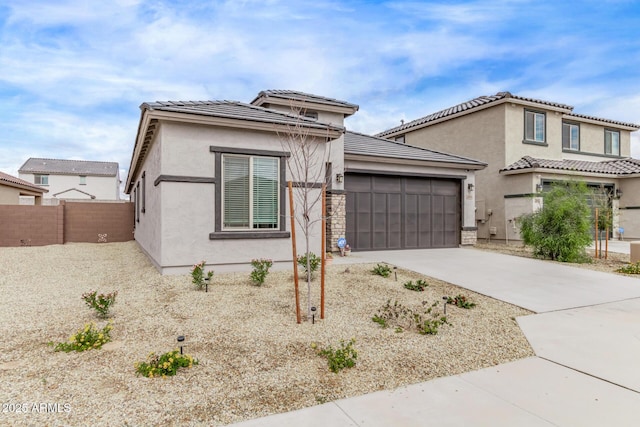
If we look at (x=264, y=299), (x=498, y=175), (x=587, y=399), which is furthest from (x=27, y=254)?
(x=498, y=175)

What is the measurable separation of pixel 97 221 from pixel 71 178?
28.7 m

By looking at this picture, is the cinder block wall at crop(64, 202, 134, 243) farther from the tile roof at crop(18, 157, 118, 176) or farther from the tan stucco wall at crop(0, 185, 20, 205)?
the tile roof at crop(18, 157, 118, 176)

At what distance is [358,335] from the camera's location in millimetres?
4777

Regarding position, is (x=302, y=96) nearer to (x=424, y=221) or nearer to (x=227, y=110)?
(x=227, y=110)

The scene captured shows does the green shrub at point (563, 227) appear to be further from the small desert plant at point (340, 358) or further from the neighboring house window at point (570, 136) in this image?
the small desert plant at point (340, 358)

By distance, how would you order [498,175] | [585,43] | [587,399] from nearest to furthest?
[587,399]
[585,43]
[498,175]

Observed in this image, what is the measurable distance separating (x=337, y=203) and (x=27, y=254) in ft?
34.2

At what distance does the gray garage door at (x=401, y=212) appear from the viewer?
1210 cm

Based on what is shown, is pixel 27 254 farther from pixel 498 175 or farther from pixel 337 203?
pixel 498 175

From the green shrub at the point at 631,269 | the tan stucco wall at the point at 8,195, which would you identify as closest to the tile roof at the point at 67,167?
the tan stucco wall at the point at 8,195

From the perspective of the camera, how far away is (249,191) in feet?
27.1

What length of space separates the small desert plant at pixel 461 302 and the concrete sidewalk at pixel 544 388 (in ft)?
2.66

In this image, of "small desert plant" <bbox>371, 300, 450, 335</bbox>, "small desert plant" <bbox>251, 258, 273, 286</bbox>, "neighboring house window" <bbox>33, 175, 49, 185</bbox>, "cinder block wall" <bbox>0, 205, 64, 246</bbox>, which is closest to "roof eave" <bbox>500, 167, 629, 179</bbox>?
"small desert plant" <bbox>371, 300, 450, 335</bbox>

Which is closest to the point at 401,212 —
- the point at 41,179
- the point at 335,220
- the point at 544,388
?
the point at 335,220
